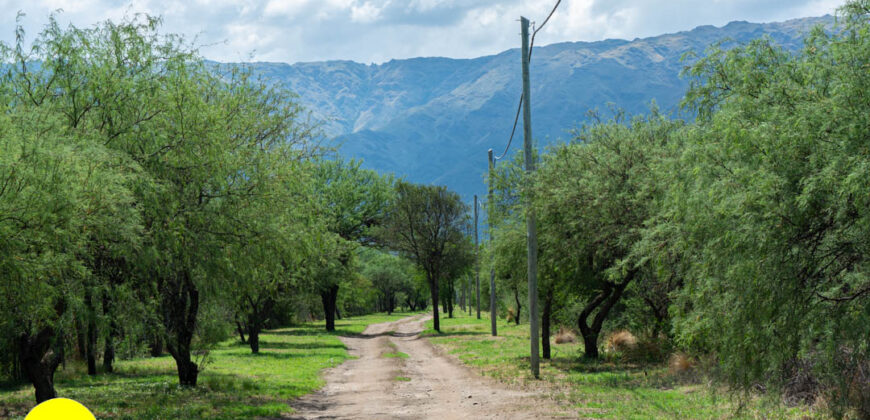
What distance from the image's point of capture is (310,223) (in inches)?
688

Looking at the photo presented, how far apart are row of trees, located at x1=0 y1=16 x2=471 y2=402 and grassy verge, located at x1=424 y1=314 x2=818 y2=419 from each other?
720 centimetres

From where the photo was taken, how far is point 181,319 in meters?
16.9

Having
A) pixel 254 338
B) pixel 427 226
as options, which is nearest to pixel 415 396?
pixel 254 338

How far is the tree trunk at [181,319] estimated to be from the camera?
16.3 metres

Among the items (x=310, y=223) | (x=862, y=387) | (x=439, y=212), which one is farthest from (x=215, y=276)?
(x=439, y=212)

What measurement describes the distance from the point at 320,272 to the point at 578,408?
28511 millimetres

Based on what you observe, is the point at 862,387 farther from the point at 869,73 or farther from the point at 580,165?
the point at 580,165

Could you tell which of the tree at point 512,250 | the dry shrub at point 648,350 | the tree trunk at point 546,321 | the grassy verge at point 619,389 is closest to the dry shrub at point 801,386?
the grassy verge at point 619,389

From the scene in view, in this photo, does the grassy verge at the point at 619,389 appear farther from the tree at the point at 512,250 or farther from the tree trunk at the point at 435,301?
the tree trunk at the point at 435,301

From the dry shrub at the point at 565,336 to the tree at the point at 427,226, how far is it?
12755mm

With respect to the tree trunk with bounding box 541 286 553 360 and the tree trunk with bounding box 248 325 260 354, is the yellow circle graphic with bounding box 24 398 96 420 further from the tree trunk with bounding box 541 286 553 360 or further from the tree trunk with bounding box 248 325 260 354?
the tree trunk with bounding box 248 325 260 354

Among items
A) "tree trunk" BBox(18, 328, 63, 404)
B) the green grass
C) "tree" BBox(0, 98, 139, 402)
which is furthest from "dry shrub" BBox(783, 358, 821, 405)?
"tree trunk" BBox(18, 328, 63, 404)

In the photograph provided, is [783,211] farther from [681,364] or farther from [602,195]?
[681,364]

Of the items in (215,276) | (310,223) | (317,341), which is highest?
(310,223)
